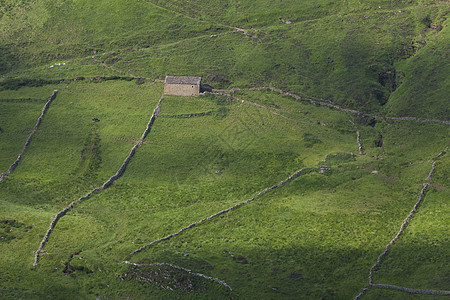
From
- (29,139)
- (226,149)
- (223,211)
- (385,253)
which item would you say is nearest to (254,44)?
(226,149)

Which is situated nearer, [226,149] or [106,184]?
[106,184]

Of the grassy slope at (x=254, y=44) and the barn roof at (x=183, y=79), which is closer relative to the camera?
the barn roof at (x=183, y=79)

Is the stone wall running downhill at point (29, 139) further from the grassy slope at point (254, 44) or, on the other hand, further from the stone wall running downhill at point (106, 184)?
the stone wall running downhill at point (106, 184)

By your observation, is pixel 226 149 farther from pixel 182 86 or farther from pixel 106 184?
pixel 106 184

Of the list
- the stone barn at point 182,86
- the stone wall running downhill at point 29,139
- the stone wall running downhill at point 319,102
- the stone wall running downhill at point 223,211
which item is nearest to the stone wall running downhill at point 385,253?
the stone wall running downhill at point 223,211

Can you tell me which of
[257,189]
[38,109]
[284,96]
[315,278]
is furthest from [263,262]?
[38,109]

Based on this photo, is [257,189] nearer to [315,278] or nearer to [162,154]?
[162,154]

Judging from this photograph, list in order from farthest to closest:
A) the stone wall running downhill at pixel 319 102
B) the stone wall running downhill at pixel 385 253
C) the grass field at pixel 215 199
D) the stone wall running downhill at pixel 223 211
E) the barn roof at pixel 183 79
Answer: the barn roof at pixel 183 79
the stone wall running downhill at pixel 319 102
the stone wall running downhill at pixel 223 211
the grass field at pixel 215 199
the stone wall running downhill at pixel 385 253
